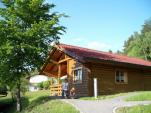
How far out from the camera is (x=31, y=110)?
23594 mm

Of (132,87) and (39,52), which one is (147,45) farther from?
(39,52)

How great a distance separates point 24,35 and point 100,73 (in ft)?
25.8

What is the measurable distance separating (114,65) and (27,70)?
8.07 meters

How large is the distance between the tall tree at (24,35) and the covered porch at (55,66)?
9.87ft

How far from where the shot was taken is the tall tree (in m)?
24.6

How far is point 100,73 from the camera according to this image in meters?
28.0

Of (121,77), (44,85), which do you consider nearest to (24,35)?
(121,77)

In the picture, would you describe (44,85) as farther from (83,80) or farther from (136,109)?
(136,109)

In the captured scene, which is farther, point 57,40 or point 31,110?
point 57,40

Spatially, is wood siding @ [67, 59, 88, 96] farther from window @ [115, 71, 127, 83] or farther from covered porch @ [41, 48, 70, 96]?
window @ [115, 71, 127, 83]

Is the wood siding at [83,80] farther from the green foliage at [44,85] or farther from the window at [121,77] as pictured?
the green foliage at [44,85]

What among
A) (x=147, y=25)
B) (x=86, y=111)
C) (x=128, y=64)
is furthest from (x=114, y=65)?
(x=147, y=25)

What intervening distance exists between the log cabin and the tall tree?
2676 millimetres

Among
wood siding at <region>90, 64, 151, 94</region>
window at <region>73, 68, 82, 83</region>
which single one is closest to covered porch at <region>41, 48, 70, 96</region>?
window at <region>73, 68, 82, 83</region>
